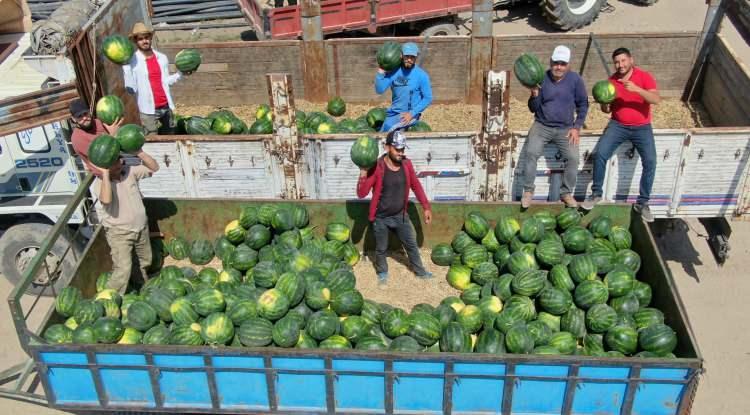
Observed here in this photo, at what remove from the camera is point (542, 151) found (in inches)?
329

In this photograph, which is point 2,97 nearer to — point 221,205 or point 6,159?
point 6,159

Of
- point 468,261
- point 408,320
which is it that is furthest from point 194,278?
point 468,261

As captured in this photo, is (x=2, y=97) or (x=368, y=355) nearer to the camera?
(x=368, y=355)

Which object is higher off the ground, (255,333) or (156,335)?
(255,333)

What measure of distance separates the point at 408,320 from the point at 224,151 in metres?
3.73

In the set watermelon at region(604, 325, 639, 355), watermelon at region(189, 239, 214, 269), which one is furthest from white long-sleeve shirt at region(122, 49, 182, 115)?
watermelon at region(604, 325, 639, 355)

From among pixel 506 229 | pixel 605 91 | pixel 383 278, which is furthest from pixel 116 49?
pixel 605 91

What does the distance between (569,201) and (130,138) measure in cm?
506

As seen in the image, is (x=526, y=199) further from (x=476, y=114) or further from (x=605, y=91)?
(x=476, y=114)

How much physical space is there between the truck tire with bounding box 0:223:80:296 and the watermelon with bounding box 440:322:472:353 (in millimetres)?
4953

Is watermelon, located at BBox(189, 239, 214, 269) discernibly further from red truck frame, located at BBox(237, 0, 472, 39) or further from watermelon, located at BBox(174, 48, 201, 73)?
red truck frame, located at BBox(237, 0, 472, 39)

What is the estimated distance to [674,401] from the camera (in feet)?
18.0

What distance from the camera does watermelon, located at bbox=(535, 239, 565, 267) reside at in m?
7.24

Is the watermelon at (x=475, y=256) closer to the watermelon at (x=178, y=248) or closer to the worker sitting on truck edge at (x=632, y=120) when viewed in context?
the worker sitting on truck edge at (x=632, y=120)
